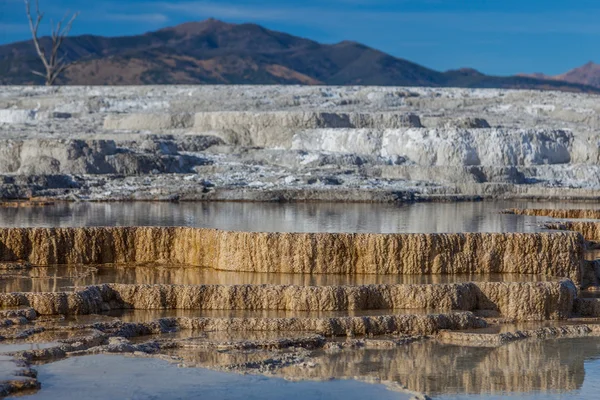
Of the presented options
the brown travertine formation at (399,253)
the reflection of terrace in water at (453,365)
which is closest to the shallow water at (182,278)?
the brown travertine formation at (399,253)

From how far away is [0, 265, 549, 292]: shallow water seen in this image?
12945 mm

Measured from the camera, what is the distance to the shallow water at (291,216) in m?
15.5

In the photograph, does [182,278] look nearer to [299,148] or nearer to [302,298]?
[302,298]

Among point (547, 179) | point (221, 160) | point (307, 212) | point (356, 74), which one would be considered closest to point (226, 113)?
point (221, 160)

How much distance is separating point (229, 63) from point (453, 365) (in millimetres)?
92633

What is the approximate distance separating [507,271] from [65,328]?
5.41 metres

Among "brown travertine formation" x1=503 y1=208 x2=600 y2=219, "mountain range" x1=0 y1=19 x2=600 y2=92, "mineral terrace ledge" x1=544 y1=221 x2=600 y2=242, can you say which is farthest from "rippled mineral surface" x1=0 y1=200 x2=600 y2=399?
"mountain range" x1=0 y1=19 x2=600 y2=92

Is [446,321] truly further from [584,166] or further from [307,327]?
[584,166]

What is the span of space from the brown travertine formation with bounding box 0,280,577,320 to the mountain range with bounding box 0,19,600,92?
247ft

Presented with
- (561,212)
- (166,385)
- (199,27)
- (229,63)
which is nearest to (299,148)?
(561,212)

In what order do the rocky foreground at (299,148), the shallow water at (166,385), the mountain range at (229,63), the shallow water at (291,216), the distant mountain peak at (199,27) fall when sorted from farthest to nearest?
the distant mountain peak at (199,27) → the mountain range at (229,63) → the rocky foreground at (299,148) → the shallow water at (291,216) → the shallow water at (166,385)

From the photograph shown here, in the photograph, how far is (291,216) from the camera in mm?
17750

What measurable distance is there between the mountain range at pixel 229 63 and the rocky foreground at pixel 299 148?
5254 cm

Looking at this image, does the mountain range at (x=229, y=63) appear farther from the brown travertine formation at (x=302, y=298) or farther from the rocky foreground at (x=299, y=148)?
the brown travertine formation at (x=302, y=298)
